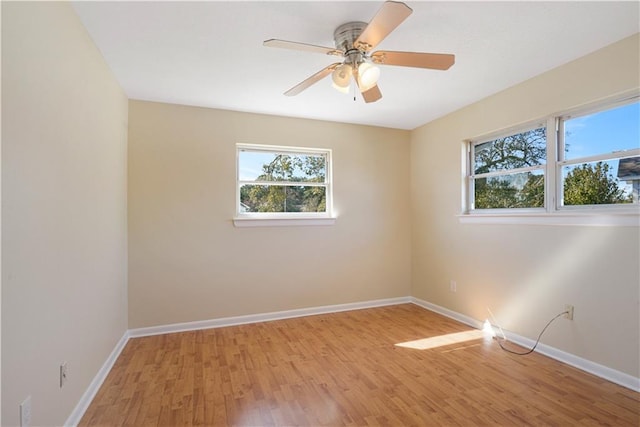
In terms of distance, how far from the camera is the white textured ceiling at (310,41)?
1795 mm

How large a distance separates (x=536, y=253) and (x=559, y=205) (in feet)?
1.43

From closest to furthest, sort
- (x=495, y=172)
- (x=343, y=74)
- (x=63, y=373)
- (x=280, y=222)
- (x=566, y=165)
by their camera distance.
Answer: (x=63, y=373)
(x=343, y=74)
(x=566, y=165)
(x=495, y=172)
(x=280, y=222)

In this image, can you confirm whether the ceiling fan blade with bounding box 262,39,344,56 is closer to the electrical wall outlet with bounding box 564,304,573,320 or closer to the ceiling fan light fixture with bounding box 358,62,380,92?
the ceiling fan light fixture with bounding box 358,62,380,92

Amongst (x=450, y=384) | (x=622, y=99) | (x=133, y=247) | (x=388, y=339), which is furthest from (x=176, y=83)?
(x=622, y=99)

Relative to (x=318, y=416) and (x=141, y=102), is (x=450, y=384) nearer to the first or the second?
(x=318, y=416)

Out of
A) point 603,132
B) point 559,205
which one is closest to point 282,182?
point 559,205

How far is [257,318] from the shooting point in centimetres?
351

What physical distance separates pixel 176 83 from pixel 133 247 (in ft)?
5.29

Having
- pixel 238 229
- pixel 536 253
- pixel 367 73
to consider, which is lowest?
pixel 536 253

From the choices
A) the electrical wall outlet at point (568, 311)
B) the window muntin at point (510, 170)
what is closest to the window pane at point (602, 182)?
the window muntin at point (510, 170)

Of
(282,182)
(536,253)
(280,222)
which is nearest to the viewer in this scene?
(536,253)

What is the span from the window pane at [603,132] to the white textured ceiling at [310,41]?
482 millimetres

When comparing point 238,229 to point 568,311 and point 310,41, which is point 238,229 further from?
Result: point 568,311

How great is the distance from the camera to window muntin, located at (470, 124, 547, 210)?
2.79m
